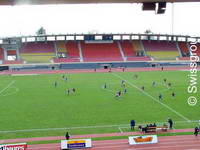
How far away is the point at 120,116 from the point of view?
75.0 ft

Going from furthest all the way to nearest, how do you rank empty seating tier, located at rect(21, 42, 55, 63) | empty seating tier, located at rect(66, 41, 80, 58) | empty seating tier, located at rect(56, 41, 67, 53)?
empty seating tier, located at rect(56, 41, 67, 53) < empty seating tier, located at rect(66, 41, 80, 58) < empty seating tier, located at rect(21, 42, 55, 63)

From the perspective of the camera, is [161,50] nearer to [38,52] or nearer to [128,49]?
[128,49]

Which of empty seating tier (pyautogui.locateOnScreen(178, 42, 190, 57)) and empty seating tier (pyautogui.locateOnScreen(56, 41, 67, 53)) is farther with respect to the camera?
empty seating tier (pyautogui.locateOnScreen(178, 42, 190, 57))

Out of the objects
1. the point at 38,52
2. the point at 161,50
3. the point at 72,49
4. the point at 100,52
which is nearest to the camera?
the point at 38,52

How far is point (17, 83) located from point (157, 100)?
72.3ft

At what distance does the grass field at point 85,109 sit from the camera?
20219mm

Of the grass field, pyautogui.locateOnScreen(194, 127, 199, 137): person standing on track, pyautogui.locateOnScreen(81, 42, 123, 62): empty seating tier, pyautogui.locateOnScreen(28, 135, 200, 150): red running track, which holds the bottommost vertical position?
pyautogui.locateOnScreen(28, 135, 200, 150): red running track

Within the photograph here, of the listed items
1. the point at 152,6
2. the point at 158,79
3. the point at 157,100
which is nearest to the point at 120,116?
the point at 157,100

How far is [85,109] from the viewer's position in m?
25.2

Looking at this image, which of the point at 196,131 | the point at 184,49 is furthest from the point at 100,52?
the point at 196,131

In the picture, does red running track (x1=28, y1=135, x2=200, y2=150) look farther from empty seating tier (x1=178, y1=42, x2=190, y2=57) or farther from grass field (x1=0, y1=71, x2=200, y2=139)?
empty seating tier (x1=178, y1=42, x2=190, y2=57)

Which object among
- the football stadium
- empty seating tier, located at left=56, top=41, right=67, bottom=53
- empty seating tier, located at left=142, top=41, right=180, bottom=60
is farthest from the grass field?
empty seating tier, located at left=56, top=41, right=67, bottom=53

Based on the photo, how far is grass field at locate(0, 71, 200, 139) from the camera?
2022cm

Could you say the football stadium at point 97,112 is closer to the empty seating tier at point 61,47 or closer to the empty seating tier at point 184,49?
the empty seating tier at point 61,47
